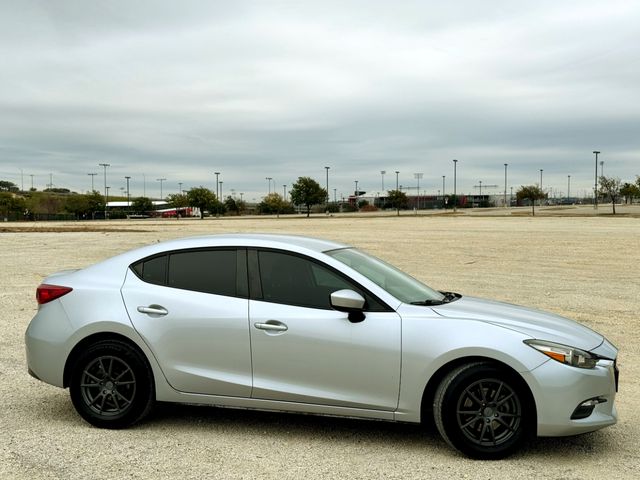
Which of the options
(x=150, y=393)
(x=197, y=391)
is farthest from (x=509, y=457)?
(x=150, y=393)

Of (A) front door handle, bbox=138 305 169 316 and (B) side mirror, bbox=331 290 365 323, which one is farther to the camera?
(A) front door handle, bbox=138 305 169 316

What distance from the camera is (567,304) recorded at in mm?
11523

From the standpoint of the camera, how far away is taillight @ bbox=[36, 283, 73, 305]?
5273mm

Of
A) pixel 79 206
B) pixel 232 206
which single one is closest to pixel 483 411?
pixel 79 206

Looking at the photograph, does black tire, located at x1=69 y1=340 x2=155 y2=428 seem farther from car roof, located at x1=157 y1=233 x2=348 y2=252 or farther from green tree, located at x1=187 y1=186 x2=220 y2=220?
green tree, located at x1=187 y1=186 x2=220 y2=220

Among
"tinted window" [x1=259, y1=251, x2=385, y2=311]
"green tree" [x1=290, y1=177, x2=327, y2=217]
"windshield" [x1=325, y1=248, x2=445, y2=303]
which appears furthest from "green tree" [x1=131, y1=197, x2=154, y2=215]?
"tinted window" [x1=259, y1=251, x2=385, y2=311]

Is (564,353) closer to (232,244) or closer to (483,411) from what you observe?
(483,411)

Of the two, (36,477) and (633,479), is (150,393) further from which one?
(633,479)

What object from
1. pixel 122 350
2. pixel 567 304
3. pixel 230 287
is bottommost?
pixel 567 304

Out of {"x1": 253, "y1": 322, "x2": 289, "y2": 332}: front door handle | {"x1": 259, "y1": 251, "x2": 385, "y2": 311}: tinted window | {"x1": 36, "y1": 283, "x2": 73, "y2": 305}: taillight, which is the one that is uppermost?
{"x1": 259, "y1": 251, "x2": 385, "y2": 311}: tinted window

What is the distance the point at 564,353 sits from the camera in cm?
437

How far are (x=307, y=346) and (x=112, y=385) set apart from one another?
1606 millimetres

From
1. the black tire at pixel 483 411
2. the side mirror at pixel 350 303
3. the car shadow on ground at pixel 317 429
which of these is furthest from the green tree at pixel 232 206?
the black tire at pixel 483 411

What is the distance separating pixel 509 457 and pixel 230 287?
91.8 inches
